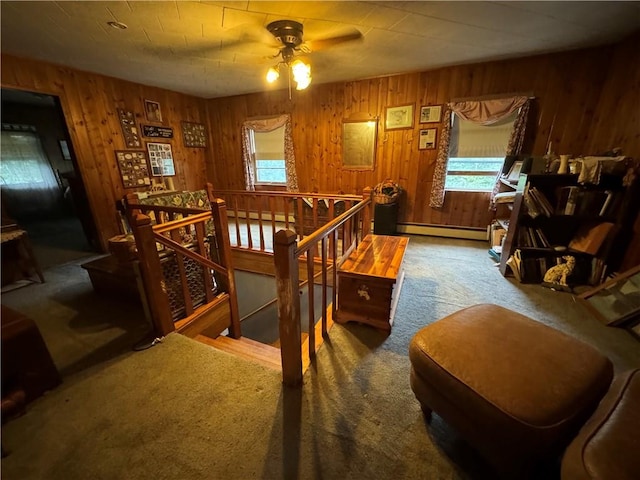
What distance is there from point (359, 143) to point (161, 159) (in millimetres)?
3482

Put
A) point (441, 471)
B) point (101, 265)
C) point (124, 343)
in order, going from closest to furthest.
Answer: point (441, 471) → point (124, 343) → point (101, 265)

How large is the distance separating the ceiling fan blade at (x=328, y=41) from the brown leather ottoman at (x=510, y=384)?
257 centimetres

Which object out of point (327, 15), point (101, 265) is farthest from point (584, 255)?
point (101, 265)

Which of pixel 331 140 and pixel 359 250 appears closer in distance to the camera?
pixel 359 250

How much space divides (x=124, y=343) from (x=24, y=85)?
335 cm

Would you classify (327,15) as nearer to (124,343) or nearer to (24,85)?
(124,343)

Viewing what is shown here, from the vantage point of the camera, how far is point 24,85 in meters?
2.86

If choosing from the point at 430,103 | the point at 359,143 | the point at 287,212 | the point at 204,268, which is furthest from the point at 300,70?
the point at 430,103

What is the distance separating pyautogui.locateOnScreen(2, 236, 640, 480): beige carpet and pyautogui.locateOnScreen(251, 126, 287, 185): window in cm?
377

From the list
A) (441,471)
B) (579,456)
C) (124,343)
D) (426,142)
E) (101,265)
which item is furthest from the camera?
(426,142)

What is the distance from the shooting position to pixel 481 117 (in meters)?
3.39

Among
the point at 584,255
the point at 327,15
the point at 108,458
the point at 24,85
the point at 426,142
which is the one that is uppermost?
the point at 327,15

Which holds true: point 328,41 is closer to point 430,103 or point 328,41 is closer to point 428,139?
point 430,103

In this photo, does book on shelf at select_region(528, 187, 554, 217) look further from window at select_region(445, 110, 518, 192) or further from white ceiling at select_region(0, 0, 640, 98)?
white ceiling at select_region(0, 0, 640, 98)
